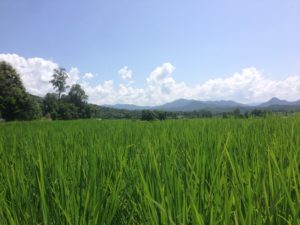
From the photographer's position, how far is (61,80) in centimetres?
7325

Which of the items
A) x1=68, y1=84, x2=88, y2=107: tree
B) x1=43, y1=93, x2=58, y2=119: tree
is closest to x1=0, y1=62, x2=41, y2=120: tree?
x1=43, y1=93, x2=58, y2=119: tree

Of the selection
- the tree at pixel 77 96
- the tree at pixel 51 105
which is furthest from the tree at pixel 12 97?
the tree at pixel 77 96

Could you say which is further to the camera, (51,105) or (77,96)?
(77,96)

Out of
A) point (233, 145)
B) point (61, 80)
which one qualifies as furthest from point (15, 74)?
point (233, 145)

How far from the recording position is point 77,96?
78.9 metres

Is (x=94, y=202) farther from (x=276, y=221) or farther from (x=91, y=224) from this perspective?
(x=276, y=221)

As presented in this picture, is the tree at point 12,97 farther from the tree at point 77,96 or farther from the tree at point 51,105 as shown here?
Answer: the tree at point 77,96

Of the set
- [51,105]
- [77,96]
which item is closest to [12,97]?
[51,105]

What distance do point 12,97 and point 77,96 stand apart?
126 feet

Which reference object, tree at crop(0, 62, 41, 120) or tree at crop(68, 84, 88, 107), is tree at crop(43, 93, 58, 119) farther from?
tree at crop(0, 62, 41, 120)

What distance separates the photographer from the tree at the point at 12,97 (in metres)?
40.4

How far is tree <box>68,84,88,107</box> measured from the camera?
78.4m

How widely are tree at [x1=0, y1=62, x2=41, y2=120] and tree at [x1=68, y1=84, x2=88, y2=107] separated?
32736 mm

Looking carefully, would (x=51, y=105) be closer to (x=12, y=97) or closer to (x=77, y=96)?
(x=77, y=96)
